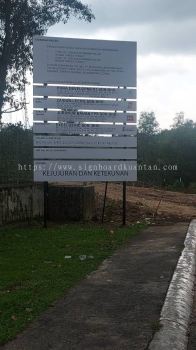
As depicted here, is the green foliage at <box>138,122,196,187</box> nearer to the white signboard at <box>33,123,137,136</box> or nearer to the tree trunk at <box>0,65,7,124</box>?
the tree trunk at <box>0,65,7,124</box>

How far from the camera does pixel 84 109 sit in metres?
12.8

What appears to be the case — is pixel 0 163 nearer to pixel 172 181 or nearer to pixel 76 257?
pixel 76 257

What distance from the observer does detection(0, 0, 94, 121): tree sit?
1559cm

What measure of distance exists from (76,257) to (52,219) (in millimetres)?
5475

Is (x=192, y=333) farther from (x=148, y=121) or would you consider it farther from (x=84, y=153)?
(x=148, y=121)

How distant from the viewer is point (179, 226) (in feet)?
42.8


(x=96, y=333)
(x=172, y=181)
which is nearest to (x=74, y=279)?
(x=96, y=333)

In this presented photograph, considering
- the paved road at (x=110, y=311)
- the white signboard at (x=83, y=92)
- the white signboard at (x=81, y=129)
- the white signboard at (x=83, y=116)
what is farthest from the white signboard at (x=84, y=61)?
the paved road at (x=110, y=311)

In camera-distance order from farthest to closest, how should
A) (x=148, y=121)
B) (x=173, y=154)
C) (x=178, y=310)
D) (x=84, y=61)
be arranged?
(x=148, y=121) → (x=173, y=154) → (x=84, y=61) → (x=178, y=310)

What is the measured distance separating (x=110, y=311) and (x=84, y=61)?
26.7ft

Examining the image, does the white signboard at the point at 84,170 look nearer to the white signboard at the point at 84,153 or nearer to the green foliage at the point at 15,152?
the white signboard at the point at 84,153

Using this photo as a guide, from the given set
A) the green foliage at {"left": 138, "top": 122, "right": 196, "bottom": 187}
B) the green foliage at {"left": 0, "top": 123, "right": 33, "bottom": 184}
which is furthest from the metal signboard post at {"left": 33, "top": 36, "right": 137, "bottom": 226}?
the green foliage at {"left": 138, "top": 122, "right": 196, "bottom": 187}

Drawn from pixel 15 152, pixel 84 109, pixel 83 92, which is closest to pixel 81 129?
pixel 84 109

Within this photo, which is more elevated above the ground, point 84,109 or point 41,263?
point 84,109
